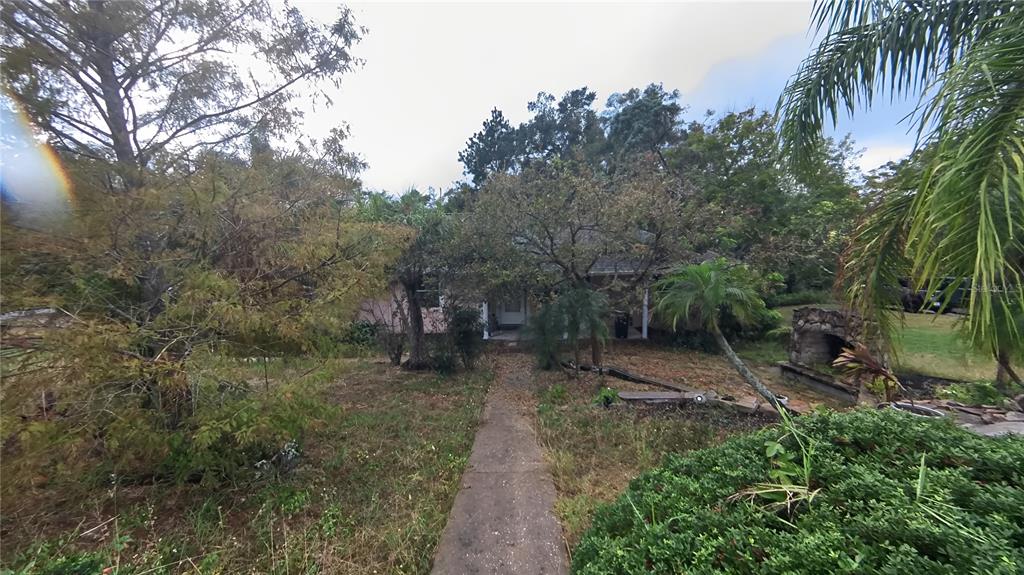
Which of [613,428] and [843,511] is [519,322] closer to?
[613,428]

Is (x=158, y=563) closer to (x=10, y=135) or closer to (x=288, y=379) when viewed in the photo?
(x=288, y=379)

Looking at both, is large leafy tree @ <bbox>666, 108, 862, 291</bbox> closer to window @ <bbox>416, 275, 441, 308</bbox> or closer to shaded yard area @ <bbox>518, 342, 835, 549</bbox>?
shaded yard area @ <bbox>518, 342, 835, 549</bbox>

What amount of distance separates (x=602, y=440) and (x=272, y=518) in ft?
12.5

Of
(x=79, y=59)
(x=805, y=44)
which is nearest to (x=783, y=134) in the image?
(x=805, y=44)

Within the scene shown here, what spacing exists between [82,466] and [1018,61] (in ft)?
23.2

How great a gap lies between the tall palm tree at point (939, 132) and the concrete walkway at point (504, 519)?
10.4 ft

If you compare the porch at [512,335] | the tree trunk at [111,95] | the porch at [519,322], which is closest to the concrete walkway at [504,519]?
the tree trunk at [111,95]

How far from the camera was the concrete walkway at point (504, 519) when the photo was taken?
2666mm

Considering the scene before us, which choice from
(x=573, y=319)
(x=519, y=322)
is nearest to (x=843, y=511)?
(x=573, y=319)

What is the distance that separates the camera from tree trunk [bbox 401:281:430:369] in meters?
8.07

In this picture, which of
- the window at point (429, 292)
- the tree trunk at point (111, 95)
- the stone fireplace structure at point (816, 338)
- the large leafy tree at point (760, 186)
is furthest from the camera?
the large leafy tree at point (760, 186)

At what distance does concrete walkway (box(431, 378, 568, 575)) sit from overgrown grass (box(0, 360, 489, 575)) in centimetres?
19

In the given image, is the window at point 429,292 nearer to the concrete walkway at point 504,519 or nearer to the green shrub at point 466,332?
the green shrub at point 466,332

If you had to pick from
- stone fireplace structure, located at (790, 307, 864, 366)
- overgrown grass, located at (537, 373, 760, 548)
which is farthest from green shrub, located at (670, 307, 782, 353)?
overgrown grass, located at (537, 373, 760, 548)
